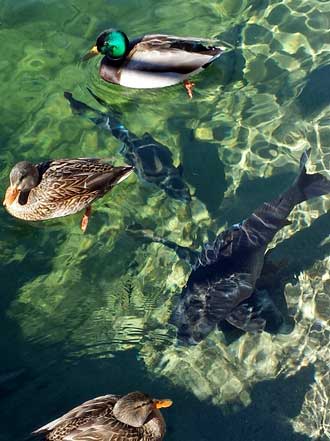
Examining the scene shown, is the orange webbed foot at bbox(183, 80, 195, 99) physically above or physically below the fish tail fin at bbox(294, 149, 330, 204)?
above

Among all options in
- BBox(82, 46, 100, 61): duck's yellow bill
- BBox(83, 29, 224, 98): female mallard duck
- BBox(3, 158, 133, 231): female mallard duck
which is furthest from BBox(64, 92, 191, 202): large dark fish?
BBox(82, 46, 100, 61): duck's yellow bill

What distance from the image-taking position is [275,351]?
6215 millimetres

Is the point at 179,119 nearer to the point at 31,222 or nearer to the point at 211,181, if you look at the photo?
the point at 211,181

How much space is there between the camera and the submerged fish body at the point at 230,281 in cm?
625

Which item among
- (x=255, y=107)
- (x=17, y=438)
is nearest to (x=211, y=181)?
(x=255, y=107)

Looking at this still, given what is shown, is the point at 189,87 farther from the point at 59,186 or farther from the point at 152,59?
the point at 59,186

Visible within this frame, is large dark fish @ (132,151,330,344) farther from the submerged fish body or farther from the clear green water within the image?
the clear green water

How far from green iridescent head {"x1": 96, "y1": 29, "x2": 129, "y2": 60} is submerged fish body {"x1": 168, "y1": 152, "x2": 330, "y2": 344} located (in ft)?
6.90

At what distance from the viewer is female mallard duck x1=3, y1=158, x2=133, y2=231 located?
6621 millimetres

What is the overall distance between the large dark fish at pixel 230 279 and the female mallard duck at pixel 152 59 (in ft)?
5.19

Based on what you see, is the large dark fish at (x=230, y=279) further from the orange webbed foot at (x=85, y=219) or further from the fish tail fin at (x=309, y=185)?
the orange webbed foot at (x=85, y=219)

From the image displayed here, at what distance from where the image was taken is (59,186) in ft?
21.8

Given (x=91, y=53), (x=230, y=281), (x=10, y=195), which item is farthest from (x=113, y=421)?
(x=91, y=53)

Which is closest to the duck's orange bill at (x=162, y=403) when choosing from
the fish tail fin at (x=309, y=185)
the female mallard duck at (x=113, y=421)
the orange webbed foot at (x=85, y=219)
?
the female mallard duck at (x=113, y=421)
